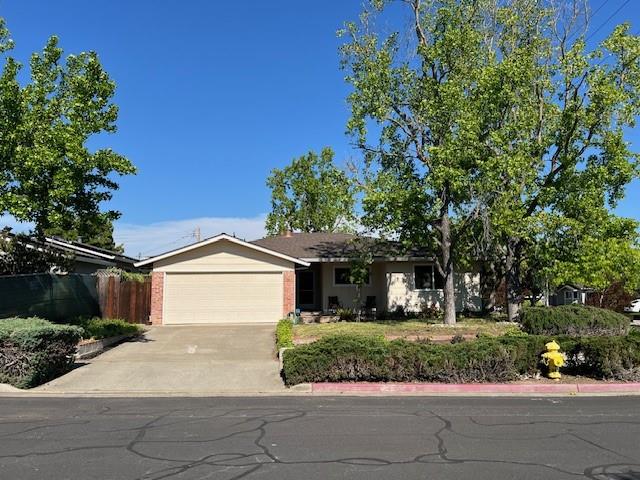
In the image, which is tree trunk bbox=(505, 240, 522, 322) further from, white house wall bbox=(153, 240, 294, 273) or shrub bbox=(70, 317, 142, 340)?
shrub bbox=(70, 317, 142, 340)

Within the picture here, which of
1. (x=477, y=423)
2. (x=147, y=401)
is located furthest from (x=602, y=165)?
(x=147, y=401)

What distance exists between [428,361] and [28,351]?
812cm

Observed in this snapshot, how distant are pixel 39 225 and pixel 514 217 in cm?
1440

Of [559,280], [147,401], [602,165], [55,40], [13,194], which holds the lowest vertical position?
[147,401]

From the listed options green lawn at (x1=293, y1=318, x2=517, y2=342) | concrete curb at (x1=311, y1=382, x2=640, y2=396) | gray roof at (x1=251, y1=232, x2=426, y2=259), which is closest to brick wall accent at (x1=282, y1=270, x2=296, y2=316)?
gray roof at (x1=251, y1=232, x2=426, y2=259)

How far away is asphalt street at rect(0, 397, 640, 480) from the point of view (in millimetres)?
6016

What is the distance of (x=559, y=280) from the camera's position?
20.7 metres

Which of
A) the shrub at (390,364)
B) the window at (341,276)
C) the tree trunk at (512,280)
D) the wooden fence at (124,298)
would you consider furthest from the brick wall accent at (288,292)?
the shrub at (390,364)

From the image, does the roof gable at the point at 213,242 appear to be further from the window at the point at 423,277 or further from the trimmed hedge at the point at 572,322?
the trimmed hedge at the point at 572,322

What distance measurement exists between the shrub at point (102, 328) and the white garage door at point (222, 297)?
3340 millimetres

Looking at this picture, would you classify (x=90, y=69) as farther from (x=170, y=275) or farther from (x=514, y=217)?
(x=514, y=217)

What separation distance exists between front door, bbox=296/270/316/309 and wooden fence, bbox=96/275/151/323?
7.15 metres

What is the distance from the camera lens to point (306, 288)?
28.8m

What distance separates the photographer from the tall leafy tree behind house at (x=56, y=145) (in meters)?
14.6
